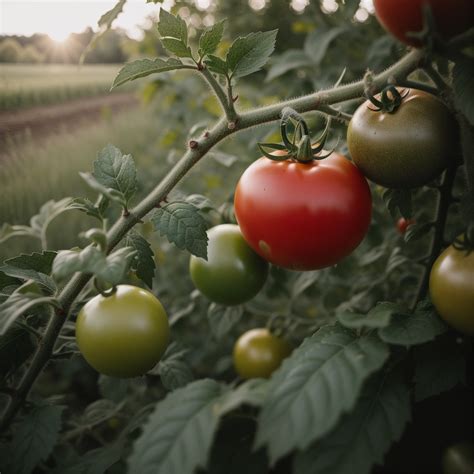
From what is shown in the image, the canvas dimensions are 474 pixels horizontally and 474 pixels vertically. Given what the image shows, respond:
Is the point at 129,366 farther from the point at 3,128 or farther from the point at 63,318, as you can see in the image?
the point at 3,128

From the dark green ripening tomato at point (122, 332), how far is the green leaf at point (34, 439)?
14 cm

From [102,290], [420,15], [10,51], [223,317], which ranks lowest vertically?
[223,317]

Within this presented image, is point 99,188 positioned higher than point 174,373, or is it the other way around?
point 99,188

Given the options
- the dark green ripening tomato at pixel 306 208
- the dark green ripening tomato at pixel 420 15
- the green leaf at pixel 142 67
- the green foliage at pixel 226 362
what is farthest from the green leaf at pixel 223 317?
the dark green ripening tomato at pixel 420 15

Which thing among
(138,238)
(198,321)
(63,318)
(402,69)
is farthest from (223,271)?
(198,321)

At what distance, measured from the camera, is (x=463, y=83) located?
1.94 feet

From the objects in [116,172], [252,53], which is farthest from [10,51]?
[252,53]

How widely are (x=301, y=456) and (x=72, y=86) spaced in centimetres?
157

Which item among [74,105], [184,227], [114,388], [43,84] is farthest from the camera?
[74,105]

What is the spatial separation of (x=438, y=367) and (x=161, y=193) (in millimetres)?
528

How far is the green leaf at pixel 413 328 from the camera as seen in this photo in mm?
562

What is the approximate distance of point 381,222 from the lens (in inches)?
56.8

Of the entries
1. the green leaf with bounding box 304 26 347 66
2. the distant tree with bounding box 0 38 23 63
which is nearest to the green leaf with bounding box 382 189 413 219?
the green leaf with bounding box 304 26 347 66

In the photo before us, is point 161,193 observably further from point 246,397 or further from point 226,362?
point 226,362
